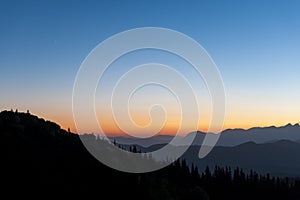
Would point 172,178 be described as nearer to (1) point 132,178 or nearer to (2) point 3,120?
(1) point 132,178

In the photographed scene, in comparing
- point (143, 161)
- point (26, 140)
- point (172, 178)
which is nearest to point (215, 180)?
point (172, 178)

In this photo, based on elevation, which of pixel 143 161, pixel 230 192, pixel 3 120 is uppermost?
pixel 3 120

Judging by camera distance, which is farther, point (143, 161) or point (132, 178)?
point (143, 161)

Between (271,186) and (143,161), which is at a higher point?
(143,161)

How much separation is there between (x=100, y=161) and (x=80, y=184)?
22343 mm

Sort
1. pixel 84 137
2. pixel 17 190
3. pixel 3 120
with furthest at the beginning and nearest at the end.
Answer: pixel 84 137 → pixel 3 120 → pixel 17 190

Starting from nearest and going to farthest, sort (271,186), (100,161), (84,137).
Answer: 1. (100,161)
2. (84,137)
3. (271,186)

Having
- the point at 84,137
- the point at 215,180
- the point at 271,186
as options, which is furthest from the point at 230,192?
the point at 84,137

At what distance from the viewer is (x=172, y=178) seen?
163875 mm

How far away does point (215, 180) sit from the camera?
7047 inches

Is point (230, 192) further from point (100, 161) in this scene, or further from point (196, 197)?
point (100, 161)

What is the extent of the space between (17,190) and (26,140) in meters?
41.7

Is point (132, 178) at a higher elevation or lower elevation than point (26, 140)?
lower

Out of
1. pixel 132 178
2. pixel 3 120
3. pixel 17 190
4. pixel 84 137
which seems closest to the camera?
pixel 17 190
